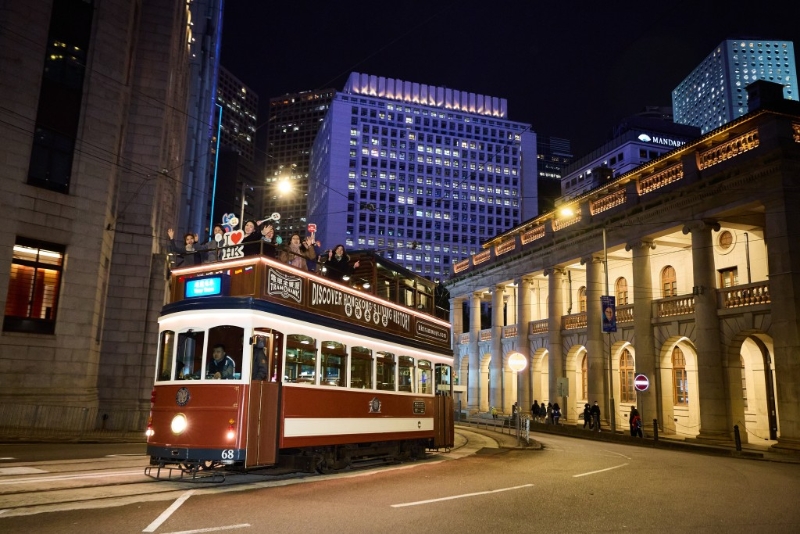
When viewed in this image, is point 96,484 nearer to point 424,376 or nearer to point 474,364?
point 424,376

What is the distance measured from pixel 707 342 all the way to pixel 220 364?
872 inches

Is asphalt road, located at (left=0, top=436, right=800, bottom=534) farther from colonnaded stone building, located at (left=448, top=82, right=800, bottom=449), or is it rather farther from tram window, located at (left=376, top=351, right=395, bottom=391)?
colonnaded stone building, located at (left=448, top=82, right=800, bottom=449)

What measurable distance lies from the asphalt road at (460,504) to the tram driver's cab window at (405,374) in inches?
90.2

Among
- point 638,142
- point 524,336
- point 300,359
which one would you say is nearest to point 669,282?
point 524,336

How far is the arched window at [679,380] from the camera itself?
3136 cm

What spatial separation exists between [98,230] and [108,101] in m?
5.17

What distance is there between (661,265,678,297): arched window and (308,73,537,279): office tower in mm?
96828

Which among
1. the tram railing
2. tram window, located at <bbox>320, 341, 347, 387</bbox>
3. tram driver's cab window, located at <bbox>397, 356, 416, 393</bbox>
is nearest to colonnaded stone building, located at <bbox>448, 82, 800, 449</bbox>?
tram driver's cab window, located at <bbox>397, 356, 416, 393</bbox>

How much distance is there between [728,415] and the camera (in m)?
25.1

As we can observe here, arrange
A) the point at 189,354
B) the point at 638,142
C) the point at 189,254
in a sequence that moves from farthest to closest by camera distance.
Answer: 1. the point at 638,142
2. the point at 189,254
3. the point at 189,354

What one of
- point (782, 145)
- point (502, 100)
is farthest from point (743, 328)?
point (502, 100)

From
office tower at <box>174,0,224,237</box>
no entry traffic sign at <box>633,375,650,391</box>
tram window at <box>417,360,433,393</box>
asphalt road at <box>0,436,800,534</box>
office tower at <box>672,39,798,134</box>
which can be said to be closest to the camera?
asphalt road at <box>0,436,800,534</box>

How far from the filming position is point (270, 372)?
11.2 meters

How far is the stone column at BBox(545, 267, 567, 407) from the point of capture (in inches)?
1441
